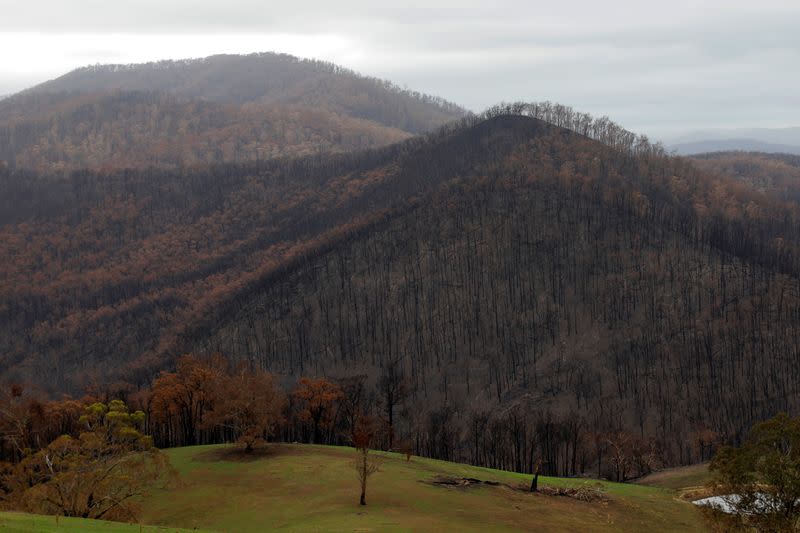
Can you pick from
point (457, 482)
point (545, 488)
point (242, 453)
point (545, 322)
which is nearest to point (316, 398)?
point (242, 453)

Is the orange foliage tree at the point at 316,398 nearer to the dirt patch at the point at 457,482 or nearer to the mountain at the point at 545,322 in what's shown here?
the mountain at the point at 545,322

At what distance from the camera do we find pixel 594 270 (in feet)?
570

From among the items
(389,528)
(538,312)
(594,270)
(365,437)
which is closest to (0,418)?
(365,437)

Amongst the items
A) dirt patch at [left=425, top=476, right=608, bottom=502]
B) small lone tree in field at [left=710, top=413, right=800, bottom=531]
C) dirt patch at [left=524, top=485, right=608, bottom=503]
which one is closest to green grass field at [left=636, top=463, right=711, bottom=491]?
dirt patch at [left=524, top=485, right=608, bottom=503]

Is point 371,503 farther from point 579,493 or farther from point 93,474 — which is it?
point 93,474

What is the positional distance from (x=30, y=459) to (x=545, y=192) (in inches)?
6148

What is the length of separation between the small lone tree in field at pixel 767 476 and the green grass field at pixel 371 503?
546 inches

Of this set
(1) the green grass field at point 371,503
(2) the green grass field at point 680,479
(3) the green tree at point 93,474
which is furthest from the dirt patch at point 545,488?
(3) the green tree at point 93,474

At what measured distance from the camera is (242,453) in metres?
79.1

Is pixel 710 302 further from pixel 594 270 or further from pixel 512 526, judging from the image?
pixel 512 526

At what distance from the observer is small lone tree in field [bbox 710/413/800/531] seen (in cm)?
4078

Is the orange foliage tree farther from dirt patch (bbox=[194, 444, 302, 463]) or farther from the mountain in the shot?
the mountain

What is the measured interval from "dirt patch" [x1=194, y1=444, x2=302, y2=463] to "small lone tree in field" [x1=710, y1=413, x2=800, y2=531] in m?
45.8

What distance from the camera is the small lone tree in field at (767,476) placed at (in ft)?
134
